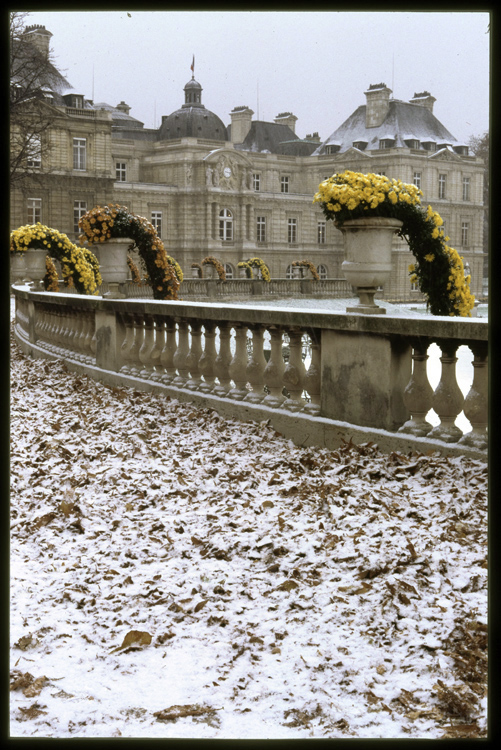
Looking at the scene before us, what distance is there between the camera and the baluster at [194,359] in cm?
772

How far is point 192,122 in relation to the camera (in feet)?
220

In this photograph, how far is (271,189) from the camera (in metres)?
71.4

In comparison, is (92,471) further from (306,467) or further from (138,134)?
(138,134)

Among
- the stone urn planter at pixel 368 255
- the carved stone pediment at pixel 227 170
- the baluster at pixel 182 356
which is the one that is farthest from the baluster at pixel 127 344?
the carved stone pediment at pixel 227 170

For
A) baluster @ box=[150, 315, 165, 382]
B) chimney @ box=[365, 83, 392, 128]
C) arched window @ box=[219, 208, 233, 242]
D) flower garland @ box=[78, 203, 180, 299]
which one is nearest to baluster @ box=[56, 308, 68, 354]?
flower garland @ box=[78, 203, 180, 299]

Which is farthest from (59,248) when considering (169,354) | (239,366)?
(239,366)

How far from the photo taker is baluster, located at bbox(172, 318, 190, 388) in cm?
800

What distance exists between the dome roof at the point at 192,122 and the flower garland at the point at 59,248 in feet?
169

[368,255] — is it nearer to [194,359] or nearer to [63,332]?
[194,359]

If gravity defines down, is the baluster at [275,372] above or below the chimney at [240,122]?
below

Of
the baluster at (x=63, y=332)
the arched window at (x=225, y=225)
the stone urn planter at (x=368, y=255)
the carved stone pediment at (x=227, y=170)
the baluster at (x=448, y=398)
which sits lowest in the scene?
the baluster at (x=448, y=398)

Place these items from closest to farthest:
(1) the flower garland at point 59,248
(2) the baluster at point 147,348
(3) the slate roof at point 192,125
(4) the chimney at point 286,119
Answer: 1. (2) the baluster at point 147,348
2. (1) the flower garland at point 59,248
3. (3) the slate roof at point 192,125
4. (4) the chimney at point 286,119

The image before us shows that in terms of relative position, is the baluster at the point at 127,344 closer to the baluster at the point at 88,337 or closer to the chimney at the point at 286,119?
the baluster at the point at 88,337

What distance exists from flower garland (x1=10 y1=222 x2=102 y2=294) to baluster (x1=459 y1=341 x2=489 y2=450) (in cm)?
1249
